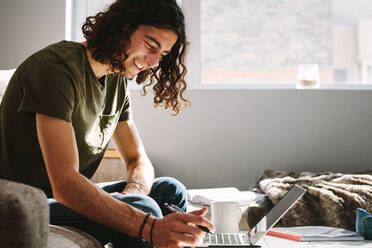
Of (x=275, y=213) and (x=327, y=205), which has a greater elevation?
(x=275, y=213)

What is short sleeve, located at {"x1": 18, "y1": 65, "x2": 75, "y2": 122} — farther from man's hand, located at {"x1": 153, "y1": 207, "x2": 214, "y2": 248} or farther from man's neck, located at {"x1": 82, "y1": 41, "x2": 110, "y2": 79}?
man's hand, located at {"x1": 153, "y1": 207, "x2": 214, "y2": 248}

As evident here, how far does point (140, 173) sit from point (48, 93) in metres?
0.51

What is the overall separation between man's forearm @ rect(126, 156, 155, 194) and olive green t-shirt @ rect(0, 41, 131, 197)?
0.53 ft

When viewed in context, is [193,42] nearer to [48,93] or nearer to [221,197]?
[221,197]

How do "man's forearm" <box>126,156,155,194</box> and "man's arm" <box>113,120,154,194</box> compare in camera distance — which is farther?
"man's arm" <box>113,120,154,194</box>

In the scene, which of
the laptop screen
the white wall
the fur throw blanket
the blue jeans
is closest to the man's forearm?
the blue jeans

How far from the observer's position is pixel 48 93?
3.29ft

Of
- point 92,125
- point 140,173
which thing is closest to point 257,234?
point 140,173

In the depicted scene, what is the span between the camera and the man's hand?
893mm

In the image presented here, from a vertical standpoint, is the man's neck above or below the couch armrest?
above

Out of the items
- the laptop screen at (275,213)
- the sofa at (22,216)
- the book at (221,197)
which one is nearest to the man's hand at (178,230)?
the laptop screen at (275,213)

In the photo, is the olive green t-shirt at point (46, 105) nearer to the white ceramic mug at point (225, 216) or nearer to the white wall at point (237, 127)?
the white ceramic mug at point (225, 216)

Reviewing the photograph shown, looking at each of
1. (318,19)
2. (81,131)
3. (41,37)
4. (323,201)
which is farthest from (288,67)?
(81,131)

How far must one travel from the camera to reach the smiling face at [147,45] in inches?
48.5
